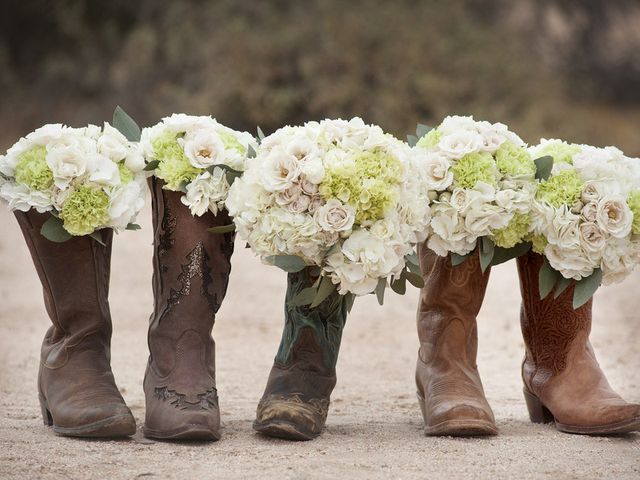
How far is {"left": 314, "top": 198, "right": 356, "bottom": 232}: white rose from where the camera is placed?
9.14 ft

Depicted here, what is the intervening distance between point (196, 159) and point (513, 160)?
974mm

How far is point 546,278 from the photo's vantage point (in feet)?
10.2

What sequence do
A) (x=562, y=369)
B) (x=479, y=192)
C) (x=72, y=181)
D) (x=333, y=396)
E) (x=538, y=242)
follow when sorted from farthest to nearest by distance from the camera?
(x=333, y=396) < (x=562, y=369) < (x=538, y=242) < (x=479, y=192) < (x=72, y=181)

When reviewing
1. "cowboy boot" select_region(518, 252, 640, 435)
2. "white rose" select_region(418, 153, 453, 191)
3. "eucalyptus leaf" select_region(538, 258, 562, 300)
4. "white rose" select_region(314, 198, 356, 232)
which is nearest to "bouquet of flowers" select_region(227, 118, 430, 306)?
"white rose" select_region(314, 198, 356, 232)

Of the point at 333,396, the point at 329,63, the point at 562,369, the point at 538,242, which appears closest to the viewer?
the point at 538,242

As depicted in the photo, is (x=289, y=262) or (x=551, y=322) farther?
(x=551, y=322)

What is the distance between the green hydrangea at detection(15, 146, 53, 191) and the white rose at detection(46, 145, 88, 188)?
0.02 m

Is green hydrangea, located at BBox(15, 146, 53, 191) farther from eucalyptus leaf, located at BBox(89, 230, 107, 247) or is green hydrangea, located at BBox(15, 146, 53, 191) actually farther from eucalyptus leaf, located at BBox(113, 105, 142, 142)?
eucalyptus leaf, located at BBox(113, 105, 142, 142)

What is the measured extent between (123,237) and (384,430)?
518cm

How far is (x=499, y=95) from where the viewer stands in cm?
1123

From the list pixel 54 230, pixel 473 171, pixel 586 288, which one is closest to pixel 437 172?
pixel 473 171

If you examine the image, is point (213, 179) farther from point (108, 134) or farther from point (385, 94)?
point (385, 94)

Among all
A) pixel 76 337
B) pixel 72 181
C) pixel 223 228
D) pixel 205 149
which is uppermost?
pixel 205 149

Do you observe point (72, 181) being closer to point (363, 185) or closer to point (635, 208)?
point (363, 185)
